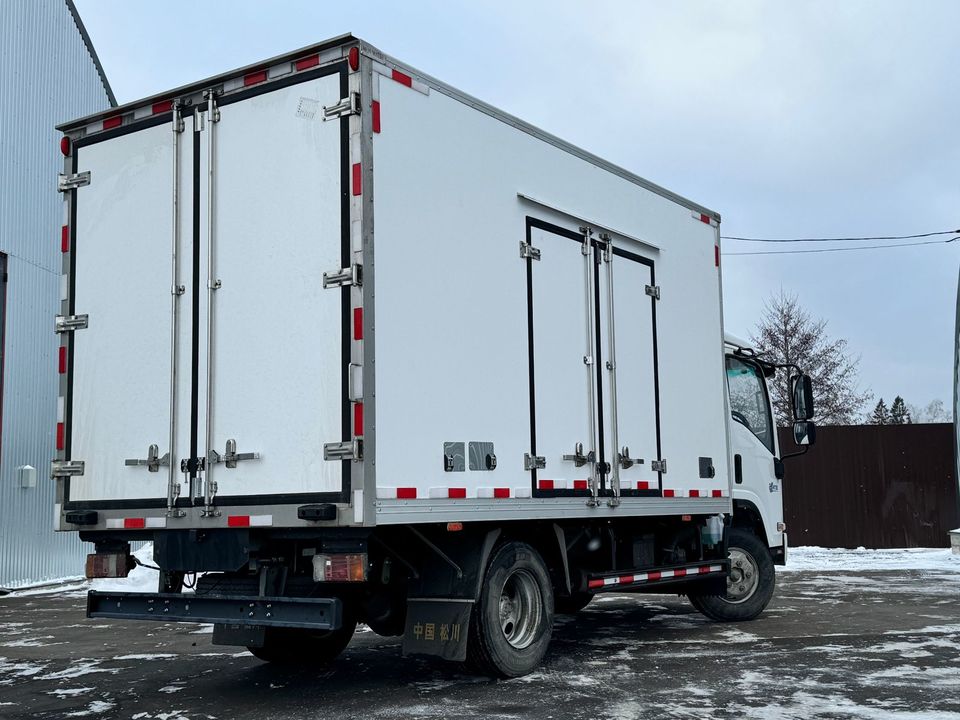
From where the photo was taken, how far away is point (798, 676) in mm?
7711

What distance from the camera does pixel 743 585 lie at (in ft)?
36.1

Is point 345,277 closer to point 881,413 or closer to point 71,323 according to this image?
point 71,323

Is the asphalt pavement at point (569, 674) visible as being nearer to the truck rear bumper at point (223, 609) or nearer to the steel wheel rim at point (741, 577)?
the steel wheel rim at point (741, 577)

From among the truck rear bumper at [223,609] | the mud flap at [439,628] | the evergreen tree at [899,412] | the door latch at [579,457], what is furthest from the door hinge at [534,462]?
the evergreen tree at [899,412]

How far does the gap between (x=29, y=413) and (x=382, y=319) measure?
39.2 ft

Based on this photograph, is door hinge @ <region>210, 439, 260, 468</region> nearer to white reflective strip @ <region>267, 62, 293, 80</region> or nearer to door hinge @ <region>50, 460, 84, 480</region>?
door hinge @ <region>50, 460, 84, 480</region>

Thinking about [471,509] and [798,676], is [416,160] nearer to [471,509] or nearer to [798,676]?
[471,509]

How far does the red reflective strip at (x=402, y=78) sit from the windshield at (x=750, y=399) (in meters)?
5.18

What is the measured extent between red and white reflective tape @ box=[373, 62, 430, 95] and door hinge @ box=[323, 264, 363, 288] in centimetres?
125

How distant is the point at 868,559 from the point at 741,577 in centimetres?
908

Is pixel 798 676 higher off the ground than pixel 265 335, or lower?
lower

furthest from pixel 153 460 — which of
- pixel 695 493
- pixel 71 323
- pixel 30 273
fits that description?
pixel 30 273

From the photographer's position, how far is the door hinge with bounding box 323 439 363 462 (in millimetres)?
6398

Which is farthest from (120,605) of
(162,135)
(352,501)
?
(162,135)
